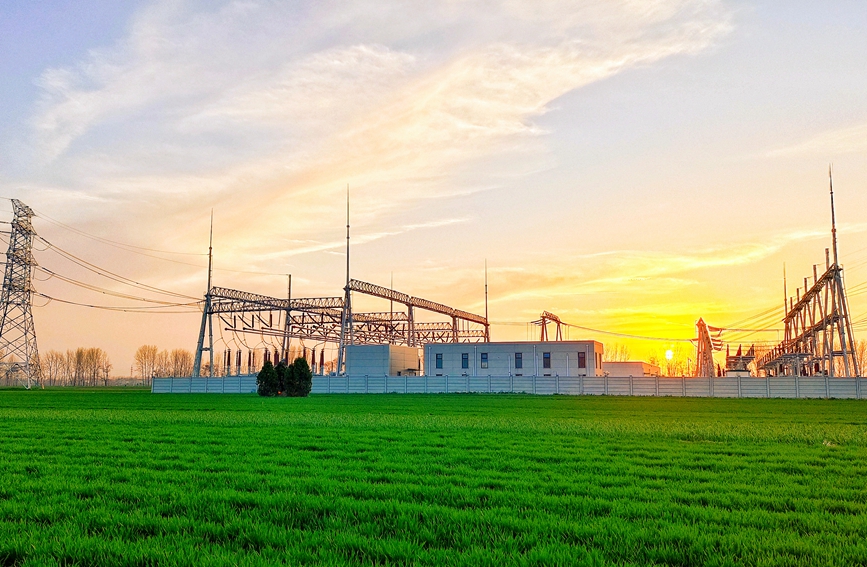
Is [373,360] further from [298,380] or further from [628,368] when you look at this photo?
[628,368]

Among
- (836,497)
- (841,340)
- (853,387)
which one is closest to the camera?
(836,497)

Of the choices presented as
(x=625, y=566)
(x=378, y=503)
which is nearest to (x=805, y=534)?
(x=625, y=566)

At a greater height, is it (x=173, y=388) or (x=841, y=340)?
(x=841, y=340)

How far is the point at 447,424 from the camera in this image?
19.4 metres

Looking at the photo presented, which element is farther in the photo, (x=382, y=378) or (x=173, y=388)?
(x=173, y=388)

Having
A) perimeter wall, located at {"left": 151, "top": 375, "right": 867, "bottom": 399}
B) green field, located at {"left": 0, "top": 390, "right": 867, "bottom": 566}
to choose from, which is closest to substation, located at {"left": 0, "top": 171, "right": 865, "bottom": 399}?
perimeter wall, located at {"left": 151, "top": 375, "right": 867, "bottom": 399}

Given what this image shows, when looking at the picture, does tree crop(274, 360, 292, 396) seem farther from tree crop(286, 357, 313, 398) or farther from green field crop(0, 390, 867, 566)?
green field crop(0, 390, 867, 566)

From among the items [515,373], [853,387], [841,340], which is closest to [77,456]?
[853,387]

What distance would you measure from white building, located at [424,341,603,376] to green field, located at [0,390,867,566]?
46204mm

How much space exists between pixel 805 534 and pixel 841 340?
61954mm

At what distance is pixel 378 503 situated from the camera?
7195mm

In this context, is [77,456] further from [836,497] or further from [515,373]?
[515,373]

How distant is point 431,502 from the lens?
748cm

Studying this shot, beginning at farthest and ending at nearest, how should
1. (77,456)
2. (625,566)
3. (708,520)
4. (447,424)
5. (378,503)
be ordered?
(447,424), (77,456), (378,503), (708,520), (625,566)
